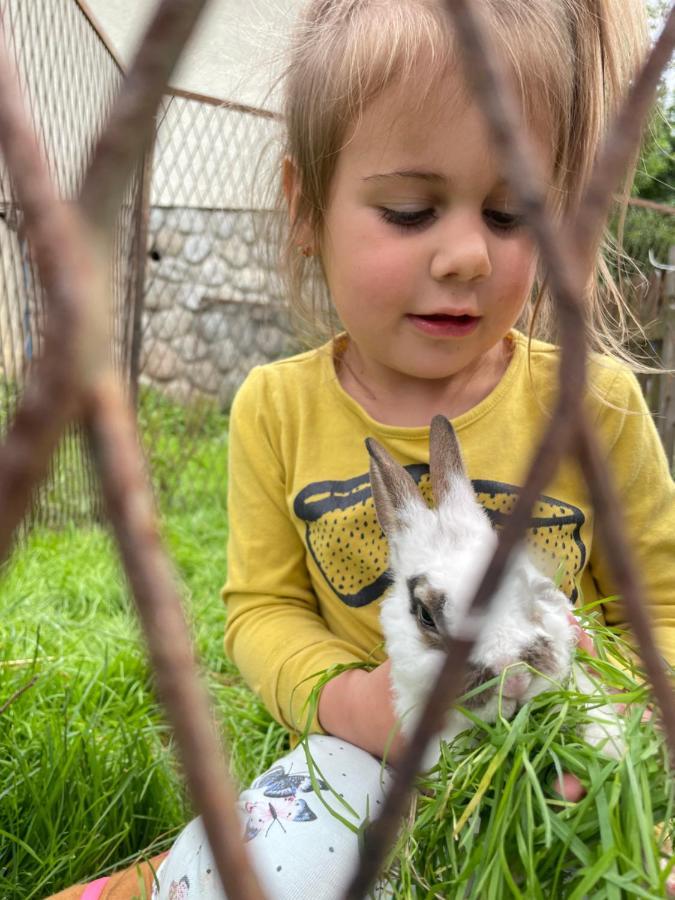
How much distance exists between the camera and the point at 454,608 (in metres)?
0.93

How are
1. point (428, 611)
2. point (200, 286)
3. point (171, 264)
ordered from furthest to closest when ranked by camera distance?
point (200, 286) < point (171, 264) < point (428, 611)

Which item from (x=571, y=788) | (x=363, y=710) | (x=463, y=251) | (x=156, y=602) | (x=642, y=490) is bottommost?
(x=363, y=710)

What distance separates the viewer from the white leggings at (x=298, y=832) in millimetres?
1023

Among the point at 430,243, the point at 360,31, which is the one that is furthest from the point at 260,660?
the point at 360,31

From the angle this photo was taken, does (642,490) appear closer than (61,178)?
Yes

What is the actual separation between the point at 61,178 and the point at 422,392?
175 cm

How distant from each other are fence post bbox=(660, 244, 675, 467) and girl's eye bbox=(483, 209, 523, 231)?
1.58 metres

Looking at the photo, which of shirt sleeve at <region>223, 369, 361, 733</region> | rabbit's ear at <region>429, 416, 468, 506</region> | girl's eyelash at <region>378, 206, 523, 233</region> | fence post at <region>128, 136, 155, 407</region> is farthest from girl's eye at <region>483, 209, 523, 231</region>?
fence post at <region>128, 136, 155, 407</region>

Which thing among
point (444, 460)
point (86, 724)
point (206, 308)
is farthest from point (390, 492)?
point (206, 308)

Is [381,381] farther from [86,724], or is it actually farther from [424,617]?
[86,724]

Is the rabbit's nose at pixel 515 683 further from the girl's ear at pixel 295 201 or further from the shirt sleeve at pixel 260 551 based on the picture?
the girl's ear at pixel 295 201

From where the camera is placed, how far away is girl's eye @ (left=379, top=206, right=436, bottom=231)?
3.83ft

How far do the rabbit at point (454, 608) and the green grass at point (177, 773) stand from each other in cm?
3

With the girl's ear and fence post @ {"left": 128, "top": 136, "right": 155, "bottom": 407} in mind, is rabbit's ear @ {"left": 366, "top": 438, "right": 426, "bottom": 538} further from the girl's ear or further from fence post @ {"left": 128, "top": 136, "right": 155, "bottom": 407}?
fence post @ {"left": 128, "top": 136, "right": 155, "bottom": 407}
